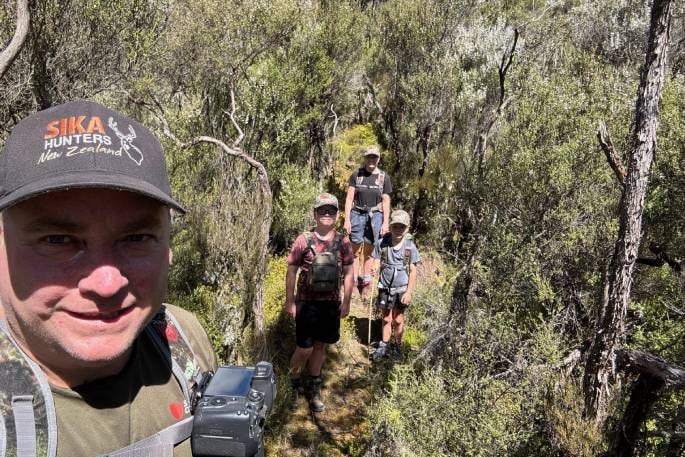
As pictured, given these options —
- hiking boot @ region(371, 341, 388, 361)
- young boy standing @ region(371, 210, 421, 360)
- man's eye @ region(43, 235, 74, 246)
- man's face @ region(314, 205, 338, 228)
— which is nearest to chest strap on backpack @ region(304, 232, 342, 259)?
man's face @ region(314, 205, 338, 228)

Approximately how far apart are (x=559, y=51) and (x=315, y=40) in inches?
197

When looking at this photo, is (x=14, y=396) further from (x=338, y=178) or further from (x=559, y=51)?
(x=559, y=51)

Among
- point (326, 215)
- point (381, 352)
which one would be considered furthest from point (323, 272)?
point (381, 352)

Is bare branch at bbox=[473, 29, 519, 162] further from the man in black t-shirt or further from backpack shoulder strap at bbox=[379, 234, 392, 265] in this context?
backpack shoulder strap at bbox=[379, 234, 392, 265]

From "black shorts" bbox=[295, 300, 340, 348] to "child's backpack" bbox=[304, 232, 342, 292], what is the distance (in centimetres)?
23

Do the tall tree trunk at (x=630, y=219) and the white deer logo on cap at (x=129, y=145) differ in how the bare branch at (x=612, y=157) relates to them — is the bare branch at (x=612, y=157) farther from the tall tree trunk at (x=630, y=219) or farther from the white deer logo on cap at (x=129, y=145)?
the white deer logo on cap at (x=129, y=145)

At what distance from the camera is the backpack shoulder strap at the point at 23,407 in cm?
77

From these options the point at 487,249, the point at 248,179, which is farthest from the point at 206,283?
the point at 487,249

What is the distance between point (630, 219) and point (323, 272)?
82.5 inches

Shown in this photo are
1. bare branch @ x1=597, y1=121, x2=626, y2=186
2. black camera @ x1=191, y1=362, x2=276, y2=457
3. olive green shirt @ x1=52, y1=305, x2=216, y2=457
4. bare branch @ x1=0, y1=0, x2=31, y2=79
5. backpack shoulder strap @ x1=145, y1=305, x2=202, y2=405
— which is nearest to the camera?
olive green shirt @ x1=52, y1=305, x2=216, y2=457

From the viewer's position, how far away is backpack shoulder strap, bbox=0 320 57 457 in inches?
30.2

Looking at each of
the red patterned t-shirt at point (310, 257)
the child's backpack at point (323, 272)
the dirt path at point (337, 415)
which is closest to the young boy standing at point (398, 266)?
the dirt path at point (337, 415)

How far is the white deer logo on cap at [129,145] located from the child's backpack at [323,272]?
2.62 metres

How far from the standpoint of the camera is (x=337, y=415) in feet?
13.9
